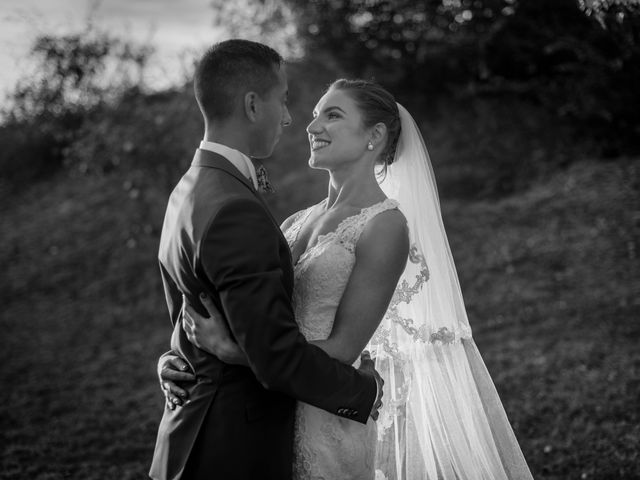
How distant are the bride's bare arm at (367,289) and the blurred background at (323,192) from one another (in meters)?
2.98

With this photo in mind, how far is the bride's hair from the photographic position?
10.2 ft

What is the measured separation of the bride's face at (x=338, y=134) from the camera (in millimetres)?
3062

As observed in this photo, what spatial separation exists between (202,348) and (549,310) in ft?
19.0

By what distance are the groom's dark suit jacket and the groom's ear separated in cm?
20

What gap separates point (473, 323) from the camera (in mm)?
7316

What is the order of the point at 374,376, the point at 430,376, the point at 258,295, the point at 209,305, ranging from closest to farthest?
the point at 258,295 → the point at 209,305 → the point at 374,376 → the point at 430,376

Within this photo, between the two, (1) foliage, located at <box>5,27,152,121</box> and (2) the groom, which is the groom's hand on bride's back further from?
(1) foliage, located at <box>5,27,152,121</box>

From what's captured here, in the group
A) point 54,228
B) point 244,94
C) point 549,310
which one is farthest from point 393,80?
point 244,94

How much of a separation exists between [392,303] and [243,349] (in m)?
1.25

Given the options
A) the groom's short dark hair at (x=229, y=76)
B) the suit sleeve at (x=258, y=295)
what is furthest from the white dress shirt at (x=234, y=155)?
the suit sleeve at (x=258, y=295)

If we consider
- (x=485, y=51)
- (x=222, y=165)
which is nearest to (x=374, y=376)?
(x=222, y=165)

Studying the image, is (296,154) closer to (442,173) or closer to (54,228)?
(442,173)

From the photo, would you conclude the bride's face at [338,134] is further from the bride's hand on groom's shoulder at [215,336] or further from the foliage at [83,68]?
the foliage at [83,68]

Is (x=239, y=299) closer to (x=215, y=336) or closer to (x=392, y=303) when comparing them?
(x=215, y=336)
